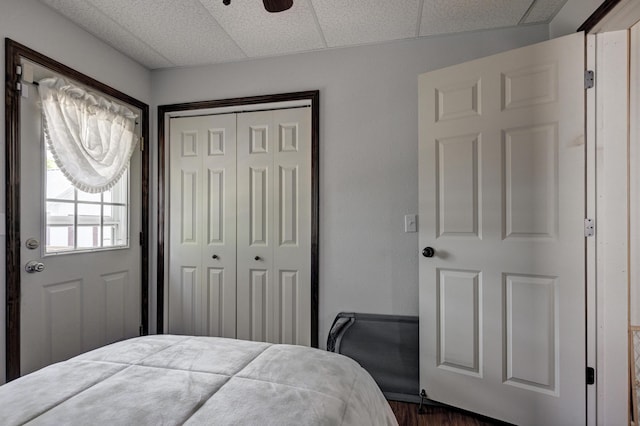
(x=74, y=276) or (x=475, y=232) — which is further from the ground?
(x=475, y=232)

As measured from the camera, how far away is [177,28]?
82.4 inches

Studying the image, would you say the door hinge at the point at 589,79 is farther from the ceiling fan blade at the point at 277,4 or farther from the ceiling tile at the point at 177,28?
the ceiling tile at the point at 177,28

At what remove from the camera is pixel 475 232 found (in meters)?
1.87

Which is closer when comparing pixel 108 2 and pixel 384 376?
pixel 108 2

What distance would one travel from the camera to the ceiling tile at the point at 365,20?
6.14 ft

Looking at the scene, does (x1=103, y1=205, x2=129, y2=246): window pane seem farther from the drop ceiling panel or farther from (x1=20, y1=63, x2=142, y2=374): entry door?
the drop ceiling panel

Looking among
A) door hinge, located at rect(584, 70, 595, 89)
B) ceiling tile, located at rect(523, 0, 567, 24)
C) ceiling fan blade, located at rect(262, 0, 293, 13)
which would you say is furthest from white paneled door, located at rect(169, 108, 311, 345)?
door hinge, located at rect(584, 70, 595, 89)

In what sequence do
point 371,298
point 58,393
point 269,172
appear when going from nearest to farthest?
1. point 58,393
2. point 371,298
3. point 269,172

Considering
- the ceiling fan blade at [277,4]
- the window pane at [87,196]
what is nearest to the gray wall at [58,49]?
the window pane at [87,196]

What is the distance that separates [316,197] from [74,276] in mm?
1656

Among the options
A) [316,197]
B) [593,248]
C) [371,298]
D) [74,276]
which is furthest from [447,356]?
[74,276]

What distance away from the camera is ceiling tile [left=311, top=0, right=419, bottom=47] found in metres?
1.87

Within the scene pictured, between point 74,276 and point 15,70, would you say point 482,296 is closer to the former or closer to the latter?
point 74,276

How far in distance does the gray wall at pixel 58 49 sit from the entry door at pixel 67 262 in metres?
0.10
